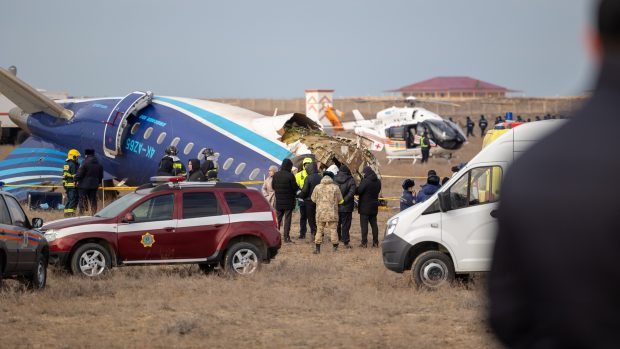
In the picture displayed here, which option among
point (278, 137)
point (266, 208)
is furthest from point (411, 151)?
point (266, 208)

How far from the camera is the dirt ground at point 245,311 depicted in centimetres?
1102

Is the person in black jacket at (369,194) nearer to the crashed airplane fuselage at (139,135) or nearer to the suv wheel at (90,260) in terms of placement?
the crashed airplane fuselage at (139,135)

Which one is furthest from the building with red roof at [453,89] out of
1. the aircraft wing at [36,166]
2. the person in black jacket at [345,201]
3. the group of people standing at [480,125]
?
Answer: the person in black jacket at [345,201]

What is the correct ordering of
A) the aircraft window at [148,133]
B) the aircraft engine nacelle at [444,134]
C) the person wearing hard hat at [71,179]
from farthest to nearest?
the aircraft engine nacelle at [444,134] < the aircraft window at [148,133] < the person wearing hard hat at [71,179]

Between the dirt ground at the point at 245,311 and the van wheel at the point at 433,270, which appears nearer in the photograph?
the dirt ground at the point at 245,311

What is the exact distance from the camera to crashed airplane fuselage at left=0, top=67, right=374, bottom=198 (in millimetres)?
26500

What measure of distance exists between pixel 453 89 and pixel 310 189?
5975 inches

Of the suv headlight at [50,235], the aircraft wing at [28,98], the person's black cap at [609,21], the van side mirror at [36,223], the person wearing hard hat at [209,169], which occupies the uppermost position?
the aircraft wing at [28,98]

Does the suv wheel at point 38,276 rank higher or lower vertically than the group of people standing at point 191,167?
lower

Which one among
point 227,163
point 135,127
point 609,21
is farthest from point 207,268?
point 609,21

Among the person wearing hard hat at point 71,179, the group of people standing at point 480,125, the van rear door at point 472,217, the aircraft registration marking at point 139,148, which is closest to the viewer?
the van rear door at point 472,217

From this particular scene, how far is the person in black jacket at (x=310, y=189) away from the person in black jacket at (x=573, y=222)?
63.4 feet

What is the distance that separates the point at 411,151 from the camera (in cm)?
5078

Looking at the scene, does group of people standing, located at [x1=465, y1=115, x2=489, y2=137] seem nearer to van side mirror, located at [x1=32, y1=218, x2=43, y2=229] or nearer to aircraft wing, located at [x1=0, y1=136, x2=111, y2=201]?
aircraft wing, located at [x1=0, y1=136, x2=111, y2=201]
